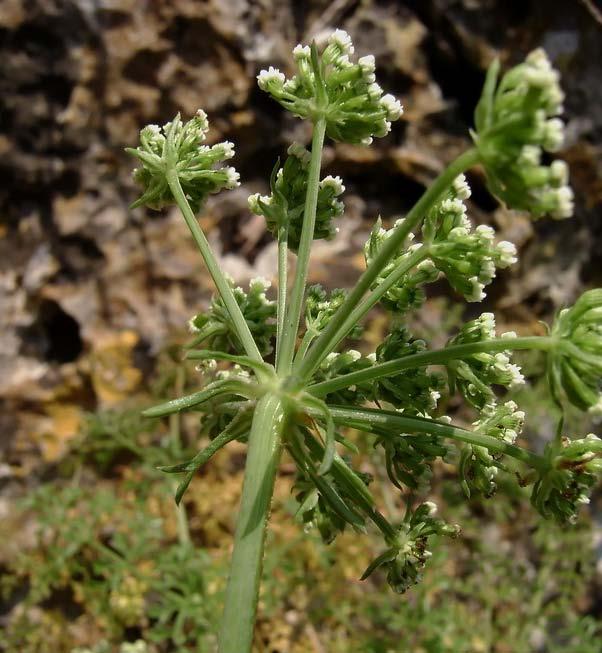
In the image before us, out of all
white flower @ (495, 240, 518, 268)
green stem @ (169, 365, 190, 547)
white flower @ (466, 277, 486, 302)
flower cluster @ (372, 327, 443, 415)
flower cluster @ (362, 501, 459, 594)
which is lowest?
green stem @ (169, 365, 190, 547)

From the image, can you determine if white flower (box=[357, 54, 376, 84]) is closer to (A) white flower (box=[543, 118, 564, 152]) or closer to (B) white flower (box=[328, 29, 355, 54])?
(B) white flower (box=[328, 29, 355, 54])

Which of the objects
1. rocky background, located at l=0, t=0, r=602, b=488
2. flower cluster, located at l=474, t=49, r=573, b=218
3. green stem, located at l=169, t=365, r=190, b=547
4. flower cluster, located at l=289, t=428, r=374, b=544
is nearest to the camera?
flower cluster, located at l=474, t=49, r=573, b=218

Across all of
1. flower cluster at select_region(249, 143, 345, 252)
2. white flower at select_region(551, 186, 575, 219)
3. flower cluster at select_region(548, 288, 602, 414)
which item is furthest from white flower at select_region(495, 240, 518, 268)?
flower cluster at select_region(249, 143, 345, 252)

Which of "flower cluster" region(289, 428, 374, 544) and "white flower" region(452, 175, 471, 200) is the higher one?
"white flower" region(452, 175, 471, 200)

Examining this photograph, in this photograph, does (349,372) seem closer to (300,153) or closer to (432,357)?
(432,357)

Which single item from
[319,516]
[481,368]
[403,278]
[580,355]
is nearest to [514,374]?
[481,368]
